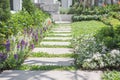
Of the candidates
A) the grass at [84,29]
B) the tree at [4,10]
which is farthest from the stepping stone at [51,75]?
the grass at [84,29]

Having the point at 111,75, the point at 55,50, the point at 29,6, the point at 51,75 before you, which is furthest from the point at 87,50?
the point at 29,6

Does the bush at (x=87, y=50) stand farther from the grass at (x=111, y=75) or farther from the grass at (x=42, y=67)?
the grass at (x=111, y=75)

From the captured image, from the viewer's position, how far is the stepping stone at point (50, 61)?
656cm

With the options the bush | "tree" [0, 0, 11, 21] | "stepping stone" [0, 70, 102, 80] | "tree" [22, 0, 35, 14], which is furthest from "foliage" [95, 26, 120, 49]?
"tree" [22, 0, 35, 14]

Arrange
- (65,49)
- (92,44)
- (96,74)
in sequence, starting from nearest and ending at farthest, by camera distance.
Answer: (96,74) < (92,44) < (65,49)

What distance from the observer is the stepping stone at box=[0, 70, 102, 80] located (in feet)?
17.8

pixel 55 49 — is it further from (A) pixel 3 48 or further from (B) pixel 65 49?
(A) pixel 3 48

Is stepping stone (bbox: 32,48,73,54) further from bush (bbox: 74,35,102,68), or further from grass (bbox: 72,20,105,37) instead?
grass (bbox: 72,20,105,37)

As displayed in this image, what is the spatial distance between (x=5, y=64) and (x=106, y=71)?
2.04 meters

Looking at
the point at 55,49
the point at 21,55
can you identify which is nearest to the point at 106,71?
the point at 21,55

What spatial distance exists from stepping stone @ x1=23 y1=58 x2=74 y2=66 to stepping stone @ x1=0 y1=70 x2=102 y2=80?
0.66m

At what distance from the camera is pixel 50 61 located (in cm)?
691

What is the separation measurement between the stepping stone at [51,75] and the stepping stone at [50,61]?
0.66 metres

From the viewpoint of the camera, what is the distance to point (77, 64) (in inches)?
249
